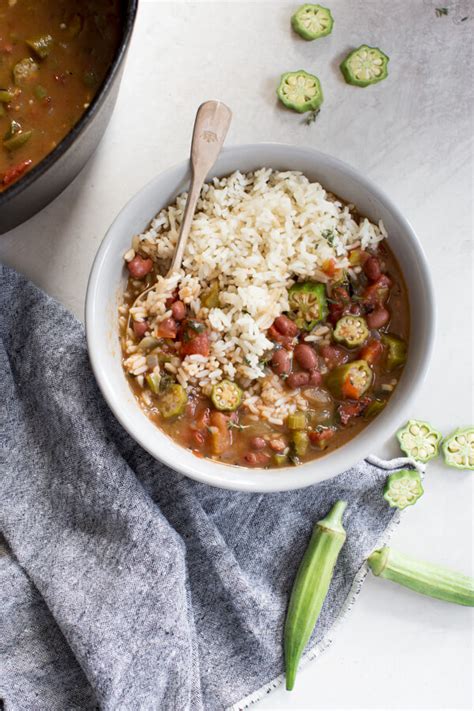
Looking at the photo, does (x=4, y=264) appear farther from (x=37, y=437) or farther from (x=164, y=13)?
(x=164, y=13)

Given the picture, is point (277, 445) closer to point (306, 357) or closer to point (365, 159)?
point (306, 357)

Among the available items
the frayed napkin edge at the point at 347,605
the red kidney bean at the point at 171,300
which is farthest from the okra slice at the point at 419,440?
the red kidney bean at the point at 171,300

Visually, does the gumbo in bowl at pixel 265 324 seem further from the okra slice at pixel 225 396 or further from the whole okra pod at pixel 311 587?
the whole okra pod at pixel 311 587

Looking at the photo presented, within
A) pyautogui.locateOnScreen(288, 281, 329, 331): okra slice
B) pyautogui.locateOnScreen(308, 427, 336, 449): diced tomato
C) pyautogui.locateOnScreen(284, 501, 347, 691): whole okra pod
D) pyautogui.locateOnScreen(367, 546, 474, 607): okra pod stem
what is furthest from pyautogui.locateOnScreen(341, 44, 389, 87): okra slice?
pyautogui.locateOnScreen(367, 546, 474, 607): okra pod stem

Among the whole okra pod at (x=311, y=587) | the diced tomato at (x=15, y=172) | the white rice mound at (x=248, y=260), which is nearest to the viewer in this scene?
the diced tomato at (x=15, y=172)

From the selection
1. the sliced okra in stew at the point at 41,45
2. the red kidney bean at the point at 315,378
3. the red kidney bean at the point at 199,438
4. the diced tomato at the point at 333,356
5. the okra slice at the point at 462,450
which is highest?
the sliced okra in stew at the point at 41,45

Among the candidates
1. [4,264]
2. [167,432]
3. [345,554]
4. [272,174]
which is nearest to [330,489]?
[345,554]

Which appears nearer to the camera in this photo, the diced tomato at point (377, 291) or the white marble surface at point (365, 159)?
the diced tomato at point (377, 291)
